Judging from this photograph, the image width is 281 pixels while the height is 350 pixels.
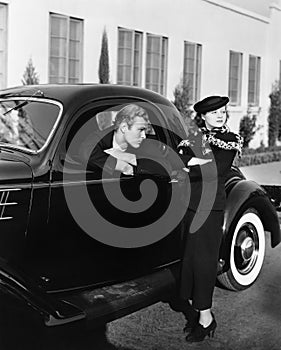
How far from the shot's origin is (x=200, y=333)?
4305 mm

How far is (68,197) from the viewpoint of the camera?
4008 mm

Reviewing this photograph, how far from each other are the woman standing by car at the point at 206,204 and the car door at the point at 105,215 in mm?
263

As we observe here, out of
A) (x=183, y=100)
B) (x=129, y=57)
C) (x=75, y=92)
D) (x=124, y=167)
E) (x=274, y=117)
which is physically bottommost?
(x=124, y=167)

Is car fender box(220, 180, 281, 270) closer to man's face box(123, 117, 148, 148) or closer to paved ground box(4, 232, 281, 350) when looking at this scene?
paved ground box(4, 232, 281, 350)

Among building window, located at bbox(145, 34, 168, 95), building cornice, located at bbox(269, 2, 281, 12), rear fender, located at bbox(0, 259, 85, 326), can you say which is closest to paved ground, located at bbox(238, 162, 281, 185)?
building window, located at bbox(145, 34, 168, 95)

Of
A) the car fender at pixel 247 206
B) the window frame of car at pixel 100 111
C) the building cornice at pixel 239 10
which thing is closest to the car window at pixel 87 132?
the window frame of car at pixel 100 111

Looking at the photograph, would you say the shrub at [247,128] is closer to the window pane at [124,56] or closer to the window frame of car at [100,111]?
the window pane at [124,56]

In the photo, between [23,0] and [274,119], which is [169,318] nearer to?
[23,0]

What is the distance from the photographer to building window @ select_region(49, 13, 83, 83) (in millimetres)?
11484

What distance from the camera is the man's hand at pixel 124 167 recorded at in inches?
170

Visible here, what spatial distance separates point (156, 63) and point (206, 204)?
10583 mm

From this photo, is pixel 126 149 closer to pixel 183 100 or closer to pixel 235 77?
pixel 183 100

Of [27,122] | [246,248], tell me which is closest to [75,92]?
[27,122]

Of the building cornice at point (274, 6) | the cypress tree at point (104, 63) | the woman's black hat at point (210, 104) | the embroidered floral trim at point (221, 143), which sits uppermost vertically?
the building cornice at point (274, 6)
